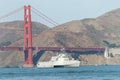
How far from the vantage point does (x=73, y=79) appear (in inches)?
4124

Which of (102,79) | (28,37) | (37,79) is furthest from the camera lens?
(28,37)

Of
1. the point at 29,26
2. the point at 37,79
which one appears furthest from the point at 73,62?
the point at 37,79

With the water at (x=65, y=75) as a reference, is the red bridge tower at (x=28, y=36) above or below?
above

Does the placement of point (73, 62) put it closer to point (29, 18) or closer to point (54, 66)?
point (54, 66)

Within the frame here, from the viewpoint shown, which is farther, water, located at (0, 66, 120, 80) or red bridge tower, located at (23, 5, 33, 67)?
red bridge tower, located at (23, 5, 33, 67)

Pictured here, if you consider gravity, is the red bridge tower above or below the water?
above

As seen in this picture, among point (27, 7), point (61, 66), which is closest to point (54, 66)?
point (61, 66)

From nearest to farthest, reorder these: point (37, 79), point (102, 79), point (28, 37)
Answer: point (102, 79) → point (37, 79) → point (28, 37)

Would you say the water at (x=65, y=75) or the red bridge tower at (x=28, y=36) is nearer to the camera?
the water at (x=65, y=75)

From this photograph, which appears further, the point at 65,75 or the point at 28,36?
the point at 28,36

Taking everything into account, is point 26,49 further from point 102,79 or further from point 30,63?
point 102,79

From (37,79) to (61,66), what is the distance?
8529 cm

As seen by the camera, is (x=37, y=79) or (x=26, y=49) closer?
(x=37, y=79)

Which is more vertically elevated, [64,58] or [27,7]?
[27,7]
